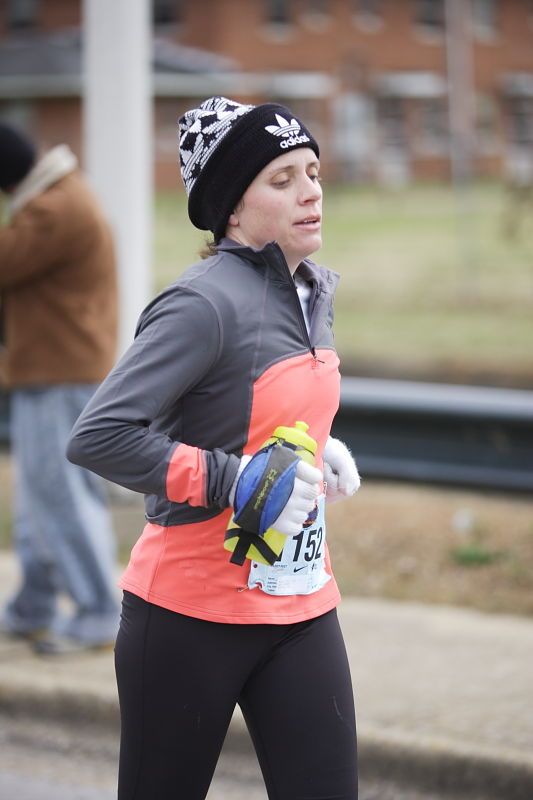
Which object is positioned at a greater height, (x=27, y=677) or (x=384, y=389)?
(x=384, y=389)

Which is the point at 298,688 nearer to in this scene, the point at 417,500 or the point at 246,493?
the point at 246,493

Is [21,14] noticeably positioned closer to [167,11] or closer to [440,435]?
[167,11]

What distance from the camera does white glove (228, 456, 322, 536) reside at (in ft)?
8.96

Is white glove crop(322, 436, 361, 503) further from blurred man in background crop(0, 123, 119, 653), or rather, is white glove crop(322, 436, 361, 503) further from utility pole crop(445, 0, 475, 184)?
utility pole crop(445, 0, 475, 184)

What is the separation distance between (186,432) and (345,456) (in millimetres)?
478

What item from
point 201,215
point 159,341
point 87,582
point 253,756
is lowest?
Answer: point 253,756

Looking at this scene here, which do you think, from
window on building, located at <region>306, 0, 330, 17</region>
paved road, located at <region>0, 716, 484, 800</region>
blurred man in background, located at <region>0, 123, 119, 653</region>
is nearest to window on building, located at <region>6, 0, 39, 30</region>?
window on building, located at <region>306, 0, 330, 17</region>

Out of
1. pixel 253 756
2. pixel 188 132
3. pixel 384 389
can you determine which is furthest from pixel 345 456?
pixel 384 389

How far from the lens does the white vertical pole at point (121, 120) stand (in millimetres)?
7750

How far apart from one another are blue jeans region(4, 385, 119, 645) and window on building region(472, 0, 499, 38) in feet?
168

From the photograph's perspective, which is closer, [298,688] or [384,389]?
[298,688]

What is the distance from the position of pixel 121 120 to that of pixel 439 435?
2653 mm

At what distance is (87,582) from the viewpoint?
5543mm

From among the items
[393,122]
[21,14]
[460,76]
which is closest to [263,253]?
[21,14]
